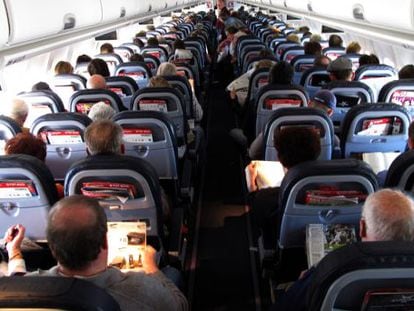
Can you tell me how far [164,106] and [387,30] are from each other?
2.64 metres

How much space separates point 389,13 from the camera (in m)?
4.90

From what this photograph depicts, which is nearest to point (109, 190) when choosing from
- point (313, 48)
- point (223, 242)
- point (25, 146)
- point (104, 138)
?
point (104, 138)

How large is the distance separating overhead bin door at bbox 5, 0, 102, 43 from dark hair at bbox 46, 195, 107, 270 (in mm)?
2645

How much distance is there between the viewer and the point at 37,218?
119 inches

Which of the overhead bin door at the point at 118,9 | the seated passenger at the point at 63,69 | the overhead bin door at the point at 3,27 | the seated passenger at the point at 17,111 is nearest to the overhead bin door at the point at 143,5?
the overhead bin door at the point at 118,9

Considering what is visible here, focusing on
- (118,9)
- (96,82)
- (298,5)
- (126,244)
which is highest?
(118,9)

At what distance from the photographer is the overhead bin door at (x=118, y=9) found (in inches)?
308

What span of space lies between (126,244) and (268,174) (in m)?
1.36

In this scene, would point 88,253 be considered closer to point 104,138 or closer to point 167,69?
point 104,138

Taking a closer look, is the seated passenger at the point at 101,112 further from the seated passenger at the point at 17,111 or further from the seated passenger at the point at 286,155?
the seated passenger at the point at 286,155

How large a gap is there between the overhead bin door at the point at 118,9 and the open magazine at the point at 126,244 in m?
5.82

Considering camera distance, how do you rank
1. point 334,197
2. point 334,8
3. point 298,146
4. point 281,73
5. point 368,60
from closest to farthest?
point 334,197 < point 298,146 < point 281,73 < point 368,60 < point 334,8

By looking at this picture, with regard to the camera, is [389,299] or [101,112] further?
[101,112]

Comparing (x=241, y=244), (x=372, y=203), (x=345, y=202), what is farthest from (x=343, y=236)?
(x=241, y=244)
